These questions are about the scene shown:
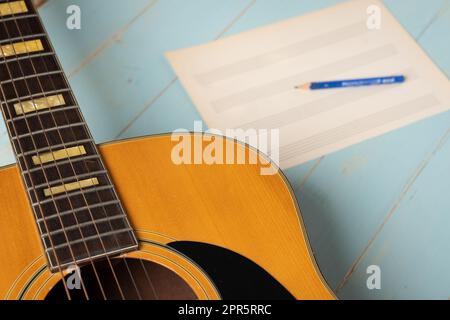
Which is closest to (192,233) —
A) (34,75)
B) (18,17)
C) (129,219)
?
(129,219)

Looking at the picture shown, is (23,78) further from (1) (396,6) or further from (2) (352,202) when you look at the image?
(1) (396,6)

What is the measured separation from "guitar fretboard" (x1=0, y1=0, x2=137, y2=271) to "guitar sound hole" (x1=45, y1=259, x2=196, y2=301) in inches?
1.0

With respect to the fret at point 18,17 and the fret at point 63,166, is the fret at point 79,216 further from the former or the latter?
the fret at point 18,17

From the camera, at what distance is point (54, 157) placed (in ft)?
2.25

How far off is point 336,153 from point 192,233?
32 cm

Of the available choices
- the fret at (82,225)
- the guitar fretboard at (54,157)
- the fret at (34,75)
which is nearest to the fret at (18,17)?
the guitar fretboard at (54,157)

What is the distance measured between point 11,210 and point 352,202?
469 mm

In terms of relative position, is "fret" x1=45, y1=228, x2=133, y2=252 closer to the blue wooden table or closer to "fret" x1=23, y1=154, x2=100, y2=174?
"fret" x1=23, y1=154, x2=100, y2=174

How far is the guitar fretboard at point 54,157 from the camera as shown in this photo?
0.64m

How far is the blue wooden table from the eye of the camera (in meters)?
0.80

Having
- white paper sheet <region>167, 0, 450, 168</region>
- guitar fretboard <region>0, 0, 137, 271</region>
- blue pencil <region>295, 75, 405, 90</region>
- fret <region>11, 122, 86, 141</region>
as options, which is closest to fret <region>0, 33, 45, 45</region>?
guitar fretboard <region>0, 0, 137, 271</region>

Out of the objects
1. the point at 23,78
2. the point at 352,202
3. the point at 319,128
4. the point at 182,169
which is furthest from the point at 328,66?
→ the point at 23,78

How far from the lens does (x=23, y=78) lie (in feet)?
2.40

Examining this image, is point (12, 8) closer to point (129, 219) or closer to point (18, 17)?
point (18, 17)
